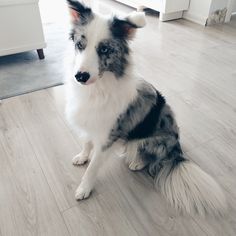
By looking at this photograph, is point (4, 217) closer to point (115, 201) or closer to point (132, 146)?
point (115, 201)

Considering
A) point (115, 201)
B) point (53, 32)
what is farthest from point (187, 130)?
point (53, 32)

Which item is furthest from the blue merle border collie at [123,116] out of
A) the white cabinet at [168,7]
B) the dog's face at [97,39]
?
the white cabinet at [168,7]

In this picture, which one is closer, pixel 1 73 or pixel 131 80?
pixel 131 80

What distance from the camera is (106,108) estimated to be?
127 centimetres

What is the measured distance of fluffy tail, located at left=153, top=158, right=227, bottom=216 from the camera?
1.36 metres

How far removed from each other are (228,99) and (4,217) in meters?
2.00

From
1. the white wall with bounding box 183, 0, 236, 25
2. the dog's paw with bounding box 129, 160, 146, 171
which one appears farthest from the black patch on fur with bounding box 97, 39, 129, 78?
the white wall with bounding box 183, 0, 236, 25

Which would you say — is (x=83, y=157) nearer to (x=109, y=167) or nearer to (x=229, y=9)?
(x=109, y=167)

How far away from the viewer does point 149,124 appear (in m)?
1.43

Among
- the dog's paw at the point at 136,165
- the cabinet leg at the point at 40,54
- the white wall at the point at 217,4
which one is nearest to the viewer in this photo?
the dog's paw at the point at 136,165

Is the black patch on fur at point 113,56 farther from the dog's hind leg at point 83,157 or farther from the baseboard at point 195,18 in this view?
the baseboard at point 195,18

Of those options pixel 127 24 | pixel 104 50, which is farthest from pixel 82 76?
pixel 127 24

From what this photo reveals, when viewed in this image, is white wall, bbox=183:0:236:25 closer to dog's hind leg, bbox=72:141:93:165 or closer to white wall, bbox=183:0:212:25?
white wall, bbox=183:0:212:25

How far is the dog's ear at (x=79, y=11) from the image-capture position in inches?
43.6
